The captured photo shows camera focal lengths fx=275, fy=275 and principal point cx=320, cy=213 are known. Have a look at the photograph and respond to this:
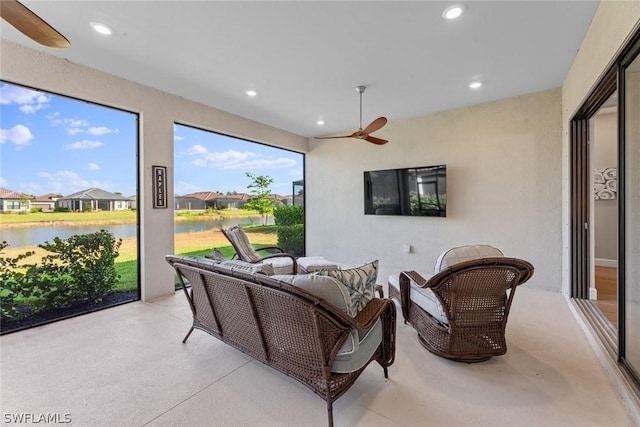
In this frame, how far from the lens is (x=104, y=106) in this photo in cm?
353

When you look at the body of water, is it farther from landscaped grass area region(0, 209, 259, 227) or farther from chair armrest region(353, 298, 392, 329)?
chair armrest region(353, 298, 392, 329)

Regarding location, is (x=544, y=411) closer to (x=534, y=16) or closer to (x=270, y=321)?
(x=270, y=321)

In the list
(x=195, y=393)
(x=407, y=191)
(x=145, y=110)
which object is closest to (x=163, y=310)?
(x=195, y=393)

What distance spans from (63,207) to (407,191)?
5082 mm

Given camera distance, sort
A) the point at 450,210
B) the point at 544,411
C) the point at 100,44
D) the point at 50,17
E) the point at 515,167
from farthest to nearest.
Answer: the point at 450,210
the point at 515,167
the point at 100,44
the point at 50,17
the point at 544,411

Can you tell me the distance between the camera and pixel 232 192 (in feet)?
18.7

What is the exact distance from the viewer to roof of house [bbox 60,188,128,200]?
348cm

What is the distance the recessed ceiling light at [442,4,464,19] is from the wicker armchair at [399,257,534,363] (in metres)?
2.02

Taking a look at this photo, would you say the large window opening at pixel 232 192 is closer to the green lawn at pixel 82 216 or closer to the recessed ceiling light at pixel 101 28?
the green lawn at pixel 82 216

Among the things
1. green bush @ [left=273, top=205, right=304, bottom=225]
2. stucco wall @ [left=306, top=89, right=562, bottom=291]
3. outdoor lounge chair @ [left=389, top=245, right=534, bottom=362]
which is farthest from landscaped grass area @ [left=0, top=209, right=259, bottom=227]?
outdoor lounge chair @ [left=389, top=245, right=534, bottom=362]

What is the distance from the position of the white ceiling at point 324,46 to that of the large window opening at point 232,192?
119cm

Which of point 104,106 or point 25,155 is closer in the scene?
point 25,155

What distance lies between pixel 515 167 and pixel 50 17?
5.73 meters

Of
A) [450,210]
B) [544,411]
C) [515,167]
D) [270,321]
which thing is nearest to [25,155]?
[270,321]
